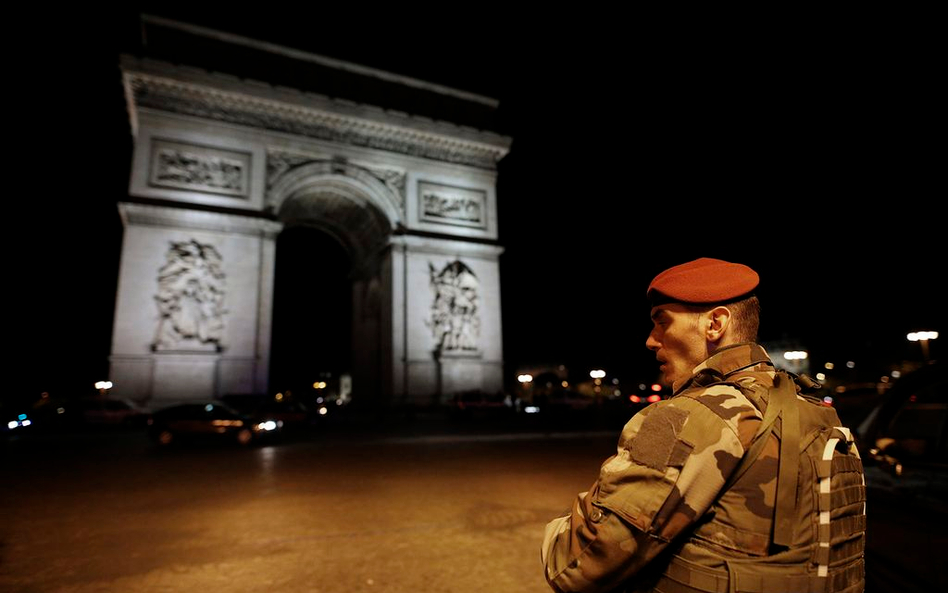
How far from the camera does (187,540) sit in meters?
4.59

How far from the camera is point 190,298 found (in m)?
18.8

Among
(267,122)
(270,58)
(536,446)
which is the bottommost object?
(536,446)

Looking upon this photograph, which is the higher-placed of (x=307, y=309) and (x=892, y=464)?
(x=307, y=309)

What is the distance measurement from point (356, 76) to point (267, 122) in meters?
4.75

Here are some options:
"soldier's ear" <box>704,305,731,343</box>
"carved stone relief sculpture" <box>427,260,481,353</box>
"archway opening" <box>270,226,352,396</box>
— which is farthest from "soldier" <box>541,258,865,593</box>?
"archway opening" <box>270,226,352,396</box>

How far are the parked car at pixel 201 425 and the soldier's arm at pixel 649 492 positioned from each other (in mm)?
13104

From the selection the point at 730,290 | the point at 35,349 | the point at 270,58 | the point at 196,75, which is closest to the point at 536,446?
the point at 730,290

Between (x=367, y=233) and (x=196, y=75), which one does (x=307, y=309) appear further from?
(x=196, y=75)

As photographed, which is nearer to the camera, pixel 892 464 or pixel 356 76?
pixel 892 464

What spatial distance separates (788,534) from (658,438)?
325 millimetres

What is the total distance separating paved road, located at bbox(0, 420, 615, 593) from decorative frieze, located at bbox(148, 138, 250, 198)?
1202 centimetres

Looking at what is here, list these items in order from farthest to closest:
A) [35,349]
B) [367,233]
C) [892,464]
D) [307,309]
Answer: [307,309]
[35,349]
[367,233]
[892,464]

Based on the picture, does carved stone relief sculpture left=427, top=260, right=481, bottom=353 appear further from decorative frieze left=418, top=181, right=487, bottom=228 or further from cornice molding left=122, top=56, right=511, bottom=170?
cornice molding left=122, top=56, right=511, bottom=170

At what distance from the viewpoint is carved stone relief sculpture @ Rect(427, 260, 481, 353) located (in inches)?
898
